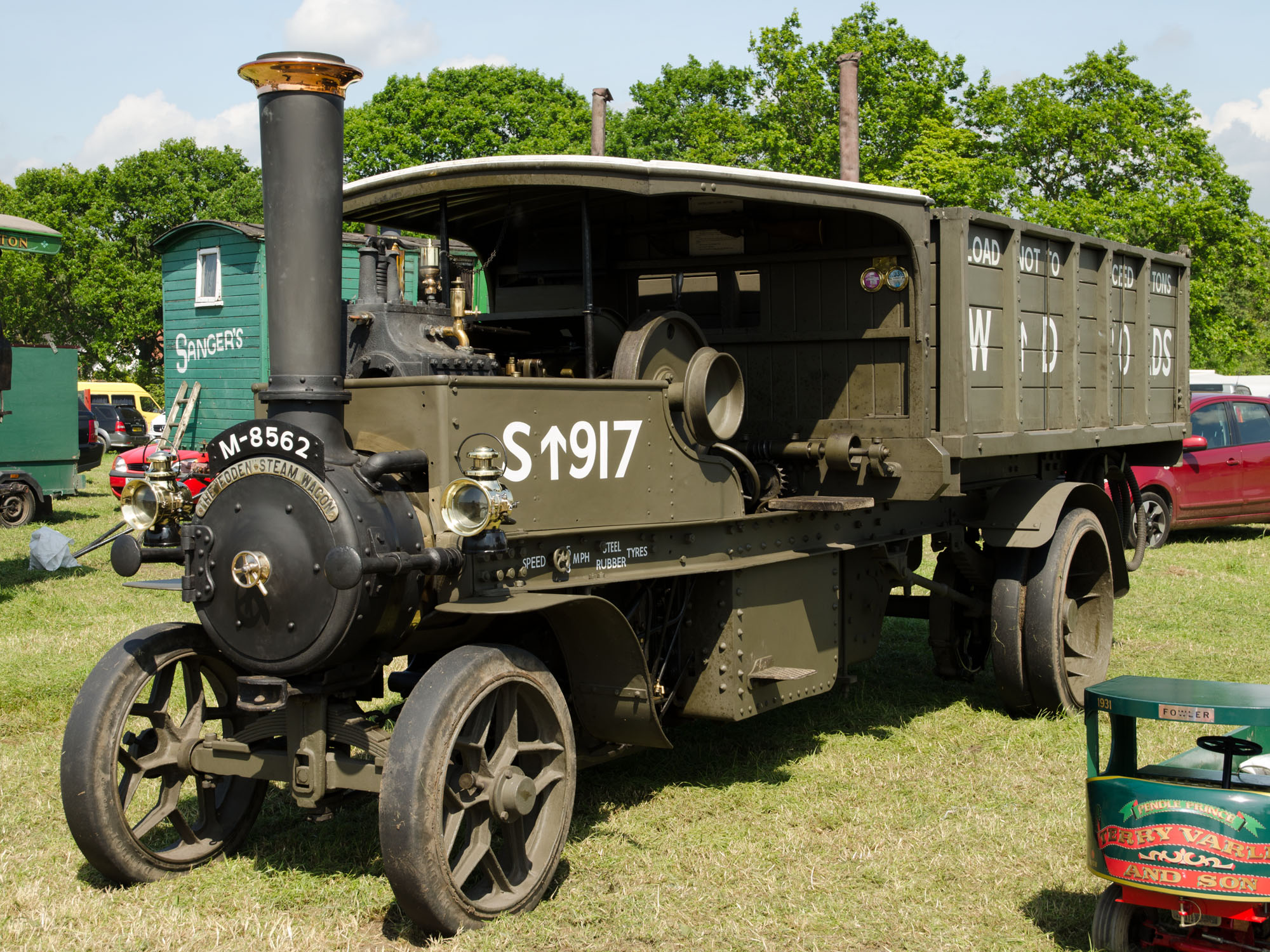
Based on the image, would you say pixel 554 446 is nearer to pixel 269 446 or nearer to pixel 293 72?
pixel 269 446

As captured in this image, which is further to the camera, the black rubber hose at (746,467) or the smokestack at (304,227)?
the black rubber hose at (746,467)

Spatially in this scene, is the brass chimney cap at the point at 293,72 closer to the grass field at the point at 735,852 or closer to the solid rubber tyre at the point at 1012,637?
the grass field at the point at 735,852

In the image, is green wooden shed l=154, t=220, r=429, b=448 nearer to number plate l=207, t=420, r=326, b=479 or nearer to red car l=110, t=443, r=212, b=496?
red car l=110, t=443, r=212, b=496

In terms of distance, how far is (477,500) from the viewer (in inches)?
153

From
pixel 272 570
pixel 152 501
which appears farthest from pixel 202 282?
pixel 272 570

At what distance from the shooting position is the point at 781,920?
13.4 feet

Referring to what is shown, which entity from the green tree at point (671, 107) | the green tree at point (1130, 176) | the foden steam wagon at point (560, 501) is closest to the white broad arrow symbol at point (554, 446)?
the foden steam wagon at point (560, 501)

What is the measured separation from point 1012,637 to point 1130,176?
27.4 m

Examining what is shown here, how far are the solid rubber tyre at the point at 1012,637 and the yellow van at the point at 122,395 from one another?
3261 centimetres

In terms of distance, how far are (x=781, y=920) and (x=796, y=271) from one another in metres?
3.29

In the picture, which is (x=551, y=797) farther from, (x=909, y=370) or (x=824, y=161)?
A: (x=824, y=161)

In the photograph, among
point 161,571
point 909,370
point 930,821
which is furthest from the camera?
point 161,571

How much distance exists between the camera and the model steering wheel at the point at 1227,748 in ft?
11.2

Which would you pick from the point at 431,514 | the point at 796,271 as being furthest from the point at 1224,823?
the point at 796,271
